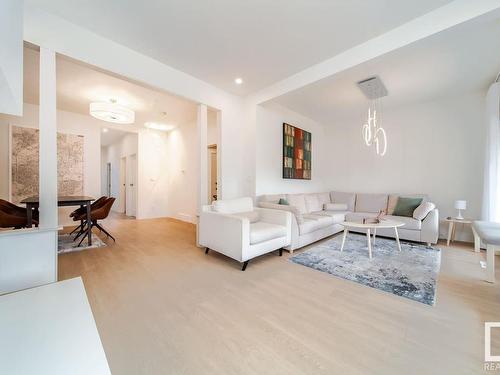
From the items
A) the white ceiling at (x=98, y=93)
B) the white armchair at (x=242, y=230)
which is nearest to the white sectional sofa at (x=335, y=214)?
the white armchair at (x=242, y=230)

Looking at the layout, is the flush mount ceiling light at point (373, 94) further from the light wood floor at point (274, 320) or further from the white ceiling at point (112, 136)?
the white ceiling at point (112, 136)

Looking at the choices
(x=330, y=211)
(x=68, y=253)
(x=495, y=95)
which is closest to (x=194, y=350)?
(x=68, y=253)

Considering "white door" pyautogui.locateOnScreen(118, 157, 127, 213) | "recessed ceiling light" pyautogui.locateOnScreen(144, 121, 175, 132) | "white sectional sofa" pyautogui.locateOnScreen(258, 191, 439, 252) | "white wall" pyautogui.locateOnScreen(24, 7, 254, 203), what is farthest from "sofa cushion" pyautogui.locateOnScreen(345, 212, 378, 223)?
"white door" pyautogui.locateOnScreen(118, 157, 127, 213)

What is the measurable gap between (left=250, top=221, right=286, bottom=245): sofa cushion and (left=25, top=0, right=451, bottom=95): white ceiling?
2.35m

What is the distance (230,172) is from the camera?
13.1 feet

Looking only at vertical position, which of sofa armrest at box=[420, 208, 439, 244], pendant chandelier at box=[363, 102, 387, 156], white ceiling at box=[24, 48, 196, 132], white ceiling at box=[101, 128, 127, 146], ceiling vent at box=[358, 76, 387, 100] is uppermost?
ceiling vent at box=[358, 76, 387, 100]

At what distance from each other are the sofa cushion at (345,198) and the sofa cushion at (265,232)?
275cm

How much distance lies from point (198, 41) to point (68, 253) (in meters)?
3.48

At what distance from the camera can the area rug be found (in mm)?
3247

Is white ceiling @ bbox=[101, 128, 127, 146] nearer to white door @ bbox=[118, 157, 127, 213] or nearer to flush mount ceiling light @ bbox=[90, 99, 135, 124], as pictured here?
white door @ bbox=[118, 157, 127, 213]

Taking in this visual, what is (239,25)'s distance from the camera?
7.53ft

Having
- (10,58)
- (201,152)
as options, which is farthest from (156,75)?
(10,58)

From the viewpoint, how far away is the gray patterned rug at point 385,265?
2191 mm

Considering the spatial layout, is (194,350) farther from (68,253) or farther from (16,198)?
(16,198)
